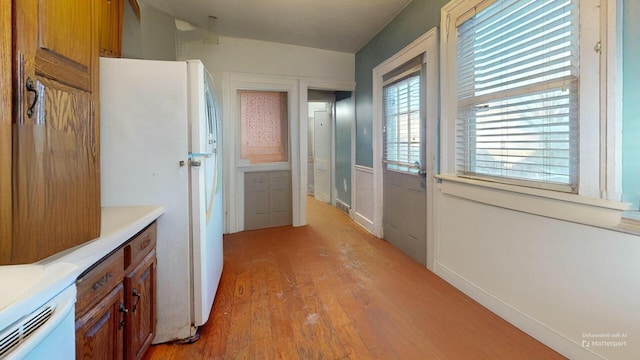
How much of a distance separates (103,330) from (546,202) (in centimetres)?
216

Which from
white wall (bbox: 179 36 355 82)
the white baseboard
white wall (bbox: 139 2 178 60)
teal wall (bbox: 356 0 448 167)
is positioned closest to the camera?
the white baseboard

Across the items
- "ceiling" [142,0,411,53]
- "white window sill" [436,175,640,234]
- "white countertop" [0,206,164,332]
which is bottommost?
"white countertop" [0,206,164,332]

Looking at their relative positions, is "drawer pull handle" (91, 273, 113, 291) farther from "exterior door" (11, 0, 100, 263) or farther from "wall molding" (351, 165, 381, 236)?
"wall molding" (351, 165, 381, 236)

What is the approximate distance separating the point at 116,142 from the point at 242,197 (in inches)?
92.6

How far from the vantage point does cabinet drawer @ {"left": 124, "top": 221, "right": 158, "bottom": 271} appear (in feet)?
3.92

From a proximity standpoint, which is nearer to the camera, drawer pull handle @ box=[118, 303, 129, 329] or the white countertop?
the white countertop

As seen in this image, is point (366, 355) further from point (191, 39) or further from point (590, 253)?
point (191, 39)

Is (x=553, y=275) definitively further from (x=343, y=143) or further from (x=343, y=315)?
(x=343, y=143)

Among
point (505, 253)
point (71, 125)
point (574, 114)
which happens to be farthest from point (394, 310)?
point (71, 125)

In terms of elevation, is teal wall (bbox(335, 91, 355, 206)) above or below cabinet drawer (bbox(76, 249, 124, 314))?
above

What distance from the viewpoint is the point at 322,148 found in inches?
217

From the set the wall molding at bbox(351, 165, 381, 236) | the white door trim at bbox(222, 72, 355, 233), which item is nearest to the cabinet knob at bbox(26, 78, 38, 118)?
the white door trim at bbox(222, 72, 355, 233)

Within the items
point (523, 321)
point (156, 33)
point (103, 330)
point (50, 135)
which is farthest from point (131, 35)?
point (523, 321)

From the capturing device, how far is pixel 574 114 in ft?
4.58
